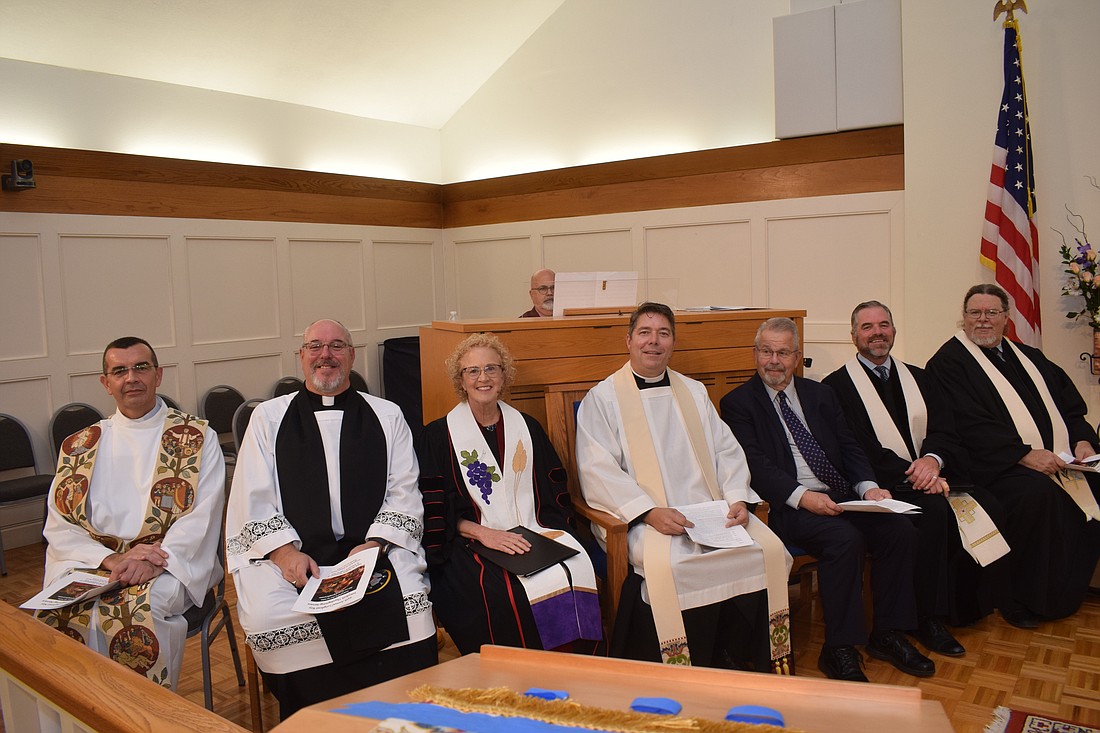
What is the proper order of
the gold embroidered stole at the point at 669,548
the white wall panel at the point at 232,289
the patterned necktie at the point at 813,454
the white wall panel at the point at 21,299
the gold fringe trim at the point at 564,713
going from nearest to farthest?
the gold fringe trim at the point at 564,713 < the gold embroidered stole at the point at 669,548 < the patterned necktie at the point at 813,454 < the white wall panel at the point at 21,299 < the white wall panel at the point at 232,289

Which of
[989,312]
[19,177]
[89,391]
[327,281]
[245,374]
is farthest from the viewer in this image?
[327,281]

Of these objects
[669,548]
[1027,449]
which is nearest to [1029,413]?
[1027,449]

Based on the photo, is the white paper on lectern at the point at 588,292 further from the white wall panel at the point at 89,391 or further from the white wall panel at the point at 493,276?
the white wall panel at the point at 493,276

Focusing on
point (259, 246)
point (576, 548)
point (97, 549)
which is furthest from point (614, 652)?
point (259, 246)

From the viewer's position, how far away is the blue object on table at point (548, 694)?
1.43m

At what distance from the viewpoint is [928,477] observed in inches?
156

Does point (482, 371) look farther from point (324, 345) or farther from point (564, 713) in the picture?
point (564, 713)

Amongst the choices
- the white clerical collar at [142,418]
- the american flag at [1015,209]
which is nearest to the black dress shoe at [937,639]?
the american flag at [1015,209]

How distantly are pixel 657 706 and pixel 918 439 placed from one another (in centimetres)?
335

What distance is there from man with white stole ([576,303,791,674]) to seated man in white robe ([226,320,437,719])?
83cm

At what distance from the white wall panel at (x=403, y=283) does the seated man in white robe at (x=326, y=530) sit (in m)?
5.00

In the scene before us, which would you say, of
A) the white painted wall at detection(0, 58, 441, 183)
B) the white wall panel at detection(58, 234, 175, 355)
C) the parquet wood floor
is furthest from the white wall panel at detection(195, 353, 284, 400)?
the parquet wood floor

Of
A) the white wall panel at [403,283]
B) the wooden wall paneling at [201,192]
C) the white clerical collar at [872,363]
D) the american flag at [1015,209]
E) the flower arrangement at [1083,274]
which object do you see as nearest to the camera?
the white clerical collar at [872,363]

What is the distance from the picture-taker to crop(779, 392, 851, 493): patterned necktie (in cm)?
394
